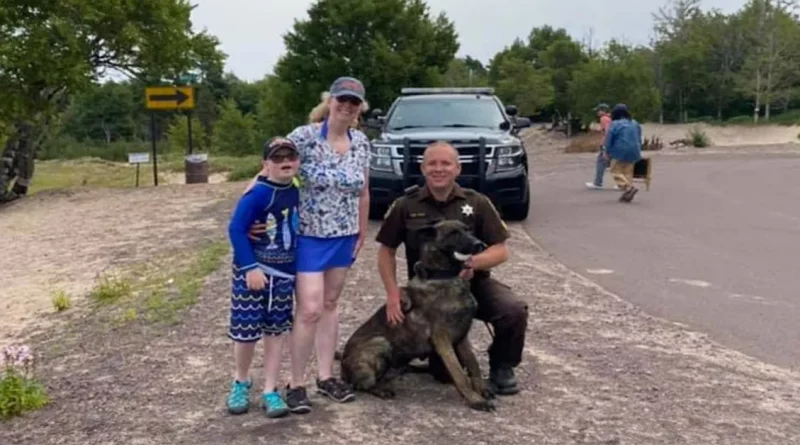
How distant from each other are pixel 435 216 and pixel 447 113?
851 centimetres

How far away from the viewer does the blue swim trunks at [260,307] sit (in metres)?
4.81

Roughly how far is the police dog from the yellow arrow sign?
18.6m

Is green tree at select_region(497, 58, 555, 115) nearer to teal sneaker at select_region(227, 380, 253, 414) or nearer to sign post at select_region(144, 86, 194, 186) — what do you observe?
sign post at select_region(144, 86, 194, 186)

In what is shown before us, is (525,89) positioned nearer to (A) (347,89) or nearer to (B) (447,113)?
(B) (447,113)

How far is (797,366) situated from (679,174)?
16664 mm

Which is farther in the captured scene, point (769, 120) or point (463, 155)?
point (769, 120)

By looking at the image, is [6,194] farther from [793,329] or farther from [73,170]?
[73,170]

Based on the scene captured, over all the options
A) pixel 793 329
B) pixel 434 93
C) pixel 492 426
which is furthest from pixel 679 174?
pixel 492 426

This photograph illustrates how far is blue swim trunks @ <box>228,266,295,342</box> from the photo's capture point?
4.81 m

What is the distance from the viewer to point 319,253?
4898 mm

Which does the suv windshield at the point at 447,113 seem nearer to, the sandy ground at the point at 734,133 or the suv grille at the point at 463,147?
the suv grille at the point at 463,147

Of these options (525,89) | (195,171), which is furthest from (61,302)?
(525,89)

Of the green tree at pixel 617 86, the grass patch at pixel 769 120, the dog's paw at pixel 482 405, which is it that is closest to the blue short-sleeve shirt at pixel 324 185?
the dog's paw at pixel 482 405

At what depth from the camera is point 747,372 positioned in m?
5.91
